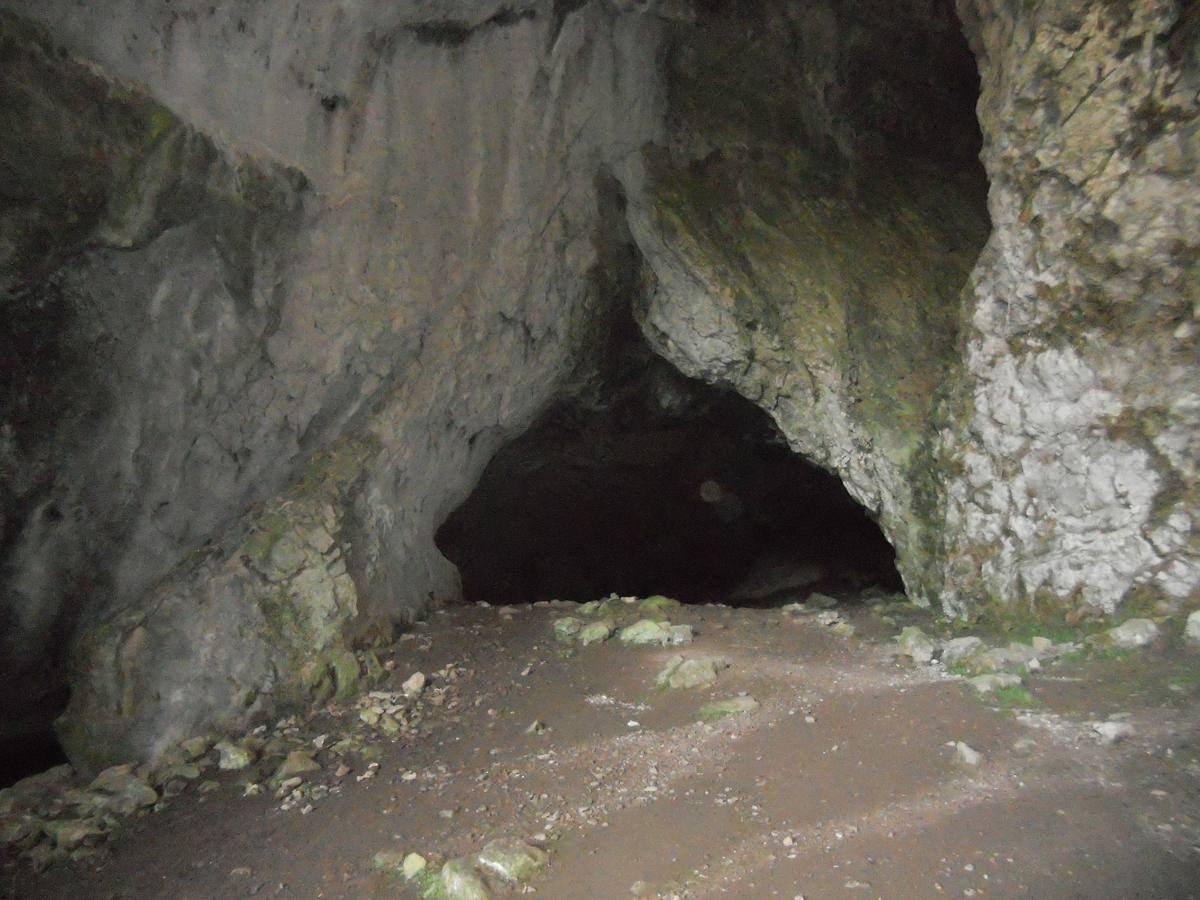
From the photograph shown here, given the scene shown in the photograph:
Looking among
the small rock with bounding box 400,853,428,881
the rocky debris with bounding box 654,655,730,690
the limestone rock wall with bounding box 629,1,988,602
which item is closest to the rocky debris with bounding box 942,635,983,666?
the limestone rock wall with bounding box 629,1,988,602

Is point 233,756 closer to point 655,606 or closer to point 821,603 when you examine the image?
point 655,606

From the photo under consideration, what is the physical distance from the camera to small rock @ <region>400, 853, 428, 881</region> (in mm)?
3013

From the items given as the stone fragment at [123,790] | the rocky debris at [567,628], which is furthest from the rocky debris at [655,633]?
the stone fragment at [123,790]

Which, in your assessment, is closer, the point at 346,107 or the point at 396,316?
the point at 346,107

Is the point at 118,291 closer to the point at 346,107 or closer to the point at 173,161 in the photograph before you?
the point at 173,161

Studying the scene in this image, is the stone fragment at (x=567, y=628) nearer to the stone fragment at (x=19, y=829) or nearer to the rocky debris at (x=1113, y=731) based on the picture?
the stone fragment at (x=19, y=829)

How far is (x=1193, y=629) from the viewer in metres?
A: 3.85

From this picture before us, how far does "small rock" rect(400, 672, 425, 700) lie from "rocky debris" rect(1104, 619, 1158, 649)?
3.57 metres

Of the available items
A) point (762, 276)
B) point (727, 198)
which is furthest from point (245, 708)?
point (727, 198)

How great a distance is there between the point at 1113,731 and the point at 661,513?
738 cm

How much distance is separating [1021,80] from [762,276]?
2.21 meters

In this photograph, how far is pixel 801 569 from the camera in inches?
414

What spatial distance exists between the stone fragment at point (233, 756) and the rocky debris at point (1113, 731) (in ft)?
12.3

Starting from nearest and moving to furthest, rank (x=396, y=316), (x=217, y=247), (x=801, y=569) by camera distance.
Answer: (x=217, y=247) < (x=396, y=316) < (x=801, y=569)
